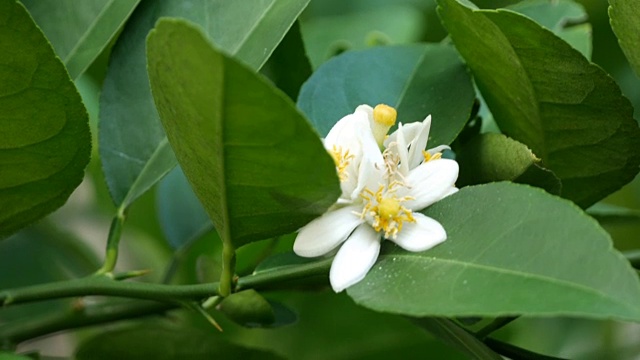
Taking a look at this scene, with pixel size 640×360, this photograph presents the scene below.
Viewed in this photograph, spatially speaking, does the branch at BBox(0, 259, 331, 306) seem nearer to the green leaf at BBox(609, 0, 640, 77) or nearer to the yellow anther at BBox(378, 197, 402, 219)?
the yellow anther at BBox(378, 197, 402, 219)

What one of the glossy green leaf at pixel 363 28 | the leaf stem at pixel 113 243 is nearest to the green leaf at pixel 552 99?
the leaf stem at pixel 113 243

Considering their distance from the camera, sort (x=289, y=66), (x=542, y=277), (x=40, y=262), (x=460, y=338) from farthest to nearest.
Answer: (x=40, y=262) → (x=289, y=66) → (x=460, y=338) → (x=542, y=277)

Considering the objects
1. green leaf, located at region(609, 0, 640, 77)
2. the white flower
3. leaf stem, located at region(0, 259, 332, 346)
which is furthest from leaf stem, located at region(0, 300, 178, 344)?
green leaf, located at region(609, 0, 640, 77)

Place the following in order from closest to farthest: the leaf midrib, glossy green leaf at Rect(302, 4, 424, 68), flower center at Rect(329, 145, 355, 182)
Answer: the leaf midrib
flower center at Rect(329, 145, 355, 182)
glossy green leaf at Rect(302, 4, 424, 68)

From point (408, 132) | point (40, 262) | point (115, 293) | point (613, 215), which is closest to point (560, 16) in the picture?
point (613, 215)

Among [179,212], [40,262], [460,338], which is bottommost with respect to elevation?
[40,262]

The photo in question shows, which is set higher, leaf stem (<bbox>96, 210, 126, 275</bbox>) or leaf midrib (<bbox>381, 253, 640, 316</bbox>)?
leaf midrib (<bbox>381, 253, 640, 316</bbox>)

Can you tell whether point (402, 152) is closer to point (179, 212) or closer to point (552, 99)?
point (552, 99)
